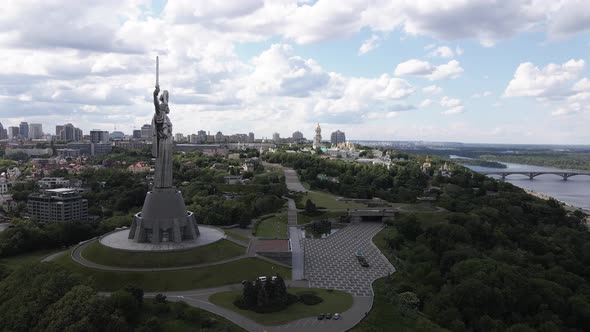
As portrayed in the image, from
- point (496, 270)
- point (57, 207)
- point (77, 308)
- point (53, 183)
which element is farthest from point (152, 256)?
point (53, 183)

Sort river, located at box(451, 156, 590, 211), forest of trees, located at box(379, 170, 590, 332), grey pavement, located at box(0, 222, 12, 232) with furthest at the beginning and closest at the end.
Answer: river, located at box(451, 156, 590, 211) → grey pavement, located at box(0, 222, 12, 232) → forest of trees, located at box(379, 170, 590, 332)

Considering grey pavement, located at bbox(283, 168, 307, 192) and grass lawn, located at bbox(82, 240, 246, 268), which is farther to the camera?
grey pavement, located at bbox(283, 168, 307, 192)

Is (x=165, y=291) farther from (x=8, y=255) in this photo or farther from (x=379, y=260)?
(x=379, y=260)

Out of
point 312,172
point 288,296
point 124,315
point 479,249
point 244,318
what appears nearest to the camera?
point 124,315

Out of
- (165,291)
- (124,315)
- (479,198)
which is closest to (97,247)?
(165,291)

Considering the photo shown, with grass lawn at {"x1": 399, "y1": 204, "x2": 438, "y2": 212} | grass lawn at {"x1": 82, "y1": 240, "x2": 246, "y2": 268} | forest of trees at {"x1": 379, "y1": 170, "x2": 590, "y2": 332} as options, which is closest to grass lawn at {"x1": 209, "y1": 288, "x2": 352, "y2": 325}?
forest of trees at {"x1": 379, "y1": 170, "x2": 590, "y2": 332}

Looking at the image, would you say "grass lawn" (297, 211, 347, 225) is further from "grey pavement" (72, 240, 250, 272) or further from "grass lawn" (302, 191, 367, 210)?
"grey pavement" (72, 240, 250, 272)

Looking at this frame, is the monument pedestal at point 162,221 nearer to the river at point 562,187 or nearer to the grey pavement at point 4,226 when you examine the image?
the grey pavement at point 4,226

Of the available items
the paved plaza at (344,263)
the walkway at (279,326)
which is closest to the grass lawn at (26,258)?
the walkway at (279,326)
